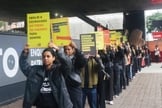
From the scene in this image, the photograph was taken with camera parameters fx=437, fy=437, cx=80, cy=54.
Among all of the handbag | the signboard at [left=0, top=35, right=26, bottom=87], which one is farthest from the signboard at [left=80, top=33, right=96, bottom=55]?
the signboard at [left=0, top=35, right=26, bottom=87]

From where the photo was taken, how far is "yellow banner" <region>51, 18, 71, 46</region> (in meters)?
6.19

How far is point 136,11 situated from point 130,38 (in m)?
5.51

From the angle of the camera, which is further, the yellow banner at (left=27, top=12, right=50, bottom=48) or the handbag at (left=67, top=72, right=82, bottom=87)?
the handbag at (left=67, top=72, right=82, bottom=87)

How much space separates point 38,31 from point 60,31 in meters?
0.42

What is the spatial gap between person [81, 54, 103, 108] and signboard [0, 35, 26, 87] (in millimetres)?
2456

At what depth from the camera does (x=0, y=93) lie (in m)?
10.1

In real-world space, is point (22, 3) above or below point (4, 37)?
above

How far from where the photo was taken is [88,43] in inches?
351

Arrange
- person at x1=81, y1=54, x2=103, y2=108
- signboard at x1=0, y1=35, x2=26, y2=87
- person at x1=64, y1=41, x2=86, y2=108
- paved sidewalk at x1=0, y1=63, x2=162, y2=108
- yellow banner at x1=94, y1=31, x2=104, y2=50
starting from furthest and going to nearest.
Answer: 1. paved sidewalk at x1=0, y1=63, x2=162, y2=108
2. signboard at x1=0, y1=35, x2=26, y2=87
3. yellow banner at x1=94, y1=31, x2=104, y2=50
4. person at x1=81, y1=54, x2=103, y2=108
5. person at x1=64, y1=41, x2=86, y2=108

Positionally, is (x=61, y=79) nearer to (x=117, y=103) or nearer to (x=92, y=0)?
(x=117, y=103)

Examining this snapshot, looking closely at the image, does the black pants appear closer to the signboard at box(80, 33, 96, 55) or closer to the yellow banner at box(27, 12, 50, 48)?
the yellow banner at box(27, 12, 50, 48)

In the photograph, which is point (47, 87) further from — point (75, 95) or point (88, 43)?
point (88, 43)

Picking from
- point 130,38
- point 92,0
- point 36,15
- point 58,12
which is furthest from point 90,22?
point 36,15

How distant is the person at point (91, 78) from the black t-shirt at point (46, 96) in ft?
11.1
